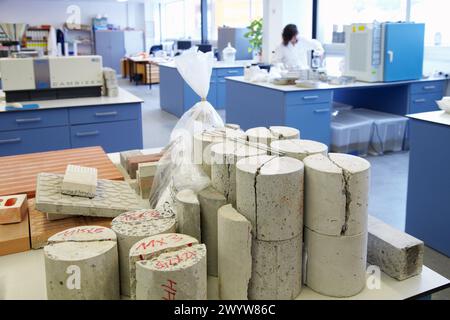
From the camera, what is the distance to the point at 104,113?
343cm

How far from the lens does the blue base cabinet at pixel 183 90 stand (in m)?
6.22

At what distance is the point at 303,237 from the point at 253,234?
14 centimetres

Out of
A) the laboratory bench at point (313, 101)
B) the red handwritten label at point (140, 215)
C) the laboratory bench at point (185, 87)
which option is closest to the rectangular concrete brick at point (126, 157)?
the red handwritten label at point (140, 215)

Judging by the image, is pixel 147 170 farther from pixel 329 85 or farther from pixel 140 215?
pixel 329 85

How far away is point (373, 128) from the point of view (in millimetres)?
4535

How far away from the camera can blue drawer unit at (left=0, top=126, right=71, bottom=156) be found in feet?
10.6

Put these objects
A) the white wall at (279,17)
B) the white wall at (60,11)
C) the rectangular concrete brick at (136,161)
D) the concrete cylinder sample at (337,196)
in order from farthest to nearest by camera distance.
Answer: the white wall at (60,11) → the white wall at (279,17) → the rectangular concrete brick at (136,161) → the concrete cylinder sample at (337,196)

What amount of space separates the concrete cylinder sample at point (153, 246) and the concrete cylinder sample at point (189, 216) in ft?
0.22

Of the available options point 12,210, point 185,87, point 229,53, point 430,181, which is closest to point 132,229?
point 12,210

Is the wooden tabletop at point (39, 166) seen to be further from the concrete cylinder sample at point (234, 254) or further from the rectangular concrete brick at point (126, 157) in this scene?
the concrete cylinder sample at point (234, 254)

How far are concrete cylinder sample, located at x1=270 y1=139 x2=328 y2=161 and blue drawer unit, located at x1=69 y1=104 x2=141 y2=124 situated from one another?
8.22 feet

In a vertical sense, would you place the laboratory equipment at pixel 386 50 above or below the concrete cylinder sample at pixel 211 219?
above

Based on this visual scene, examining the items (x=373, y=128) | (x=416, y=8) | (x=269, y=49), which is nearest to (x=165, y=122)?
(x=269, y=49)
